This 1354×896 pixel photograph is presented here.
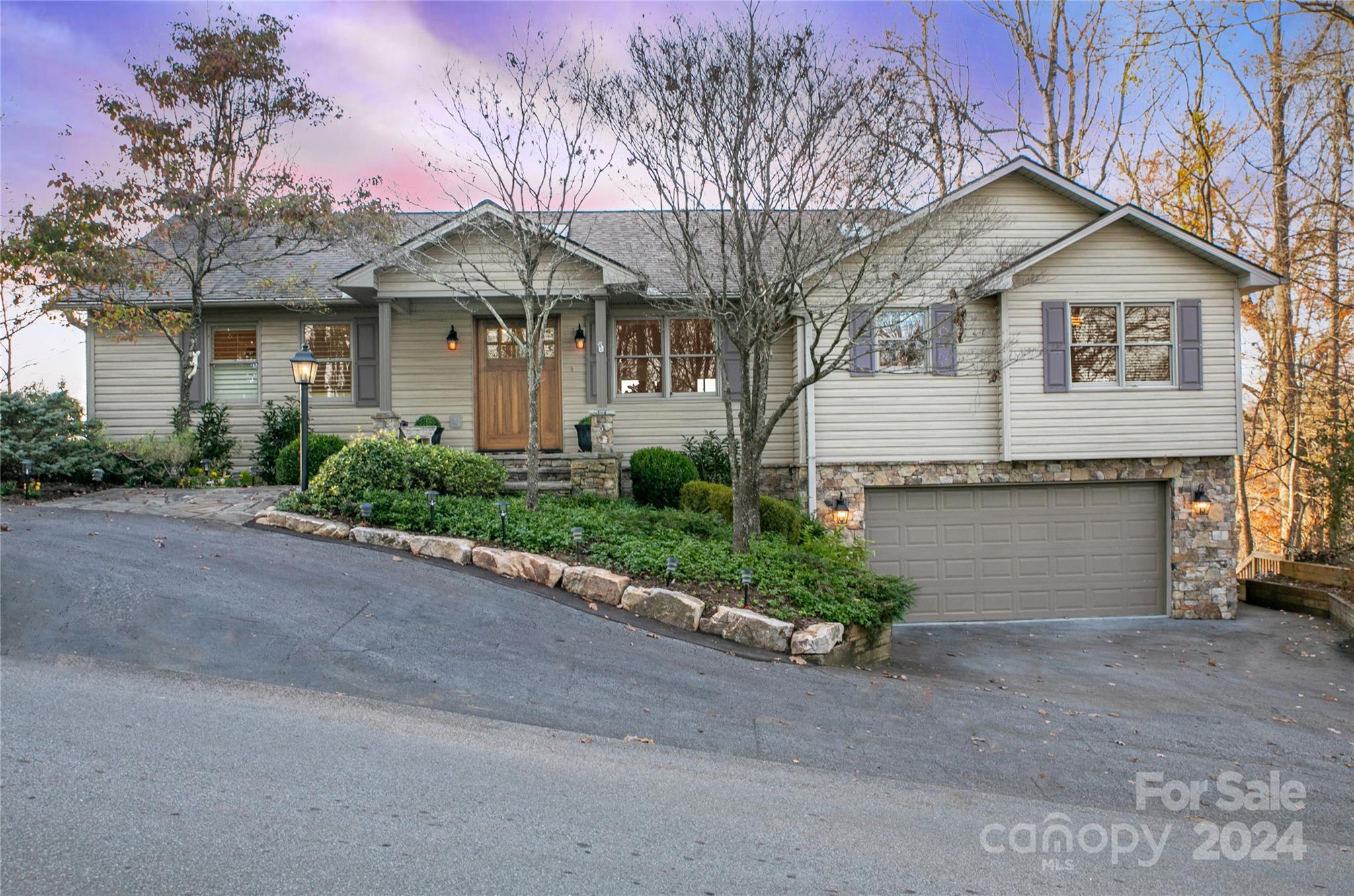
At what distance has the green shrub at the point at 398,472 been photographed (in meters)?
9.98

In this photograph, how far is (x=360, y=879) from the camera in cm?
330

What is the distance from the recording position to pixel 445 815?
3.96 m

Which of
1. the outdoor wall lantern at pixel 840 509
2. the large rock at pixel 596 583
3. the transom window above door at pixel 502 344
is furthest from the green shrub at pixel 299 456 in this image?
the outdoor wall lantern at pixel 840 509

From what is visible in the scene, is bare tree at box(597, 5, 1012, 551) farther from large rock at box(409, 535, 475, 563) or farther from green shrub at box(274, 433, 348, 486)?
green shrub at box(274, 433, 348, 486)

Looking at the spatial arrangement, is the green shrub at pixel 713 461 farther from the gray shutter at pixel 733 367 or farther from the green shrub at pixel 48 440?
the green shrub at pixel 48 440

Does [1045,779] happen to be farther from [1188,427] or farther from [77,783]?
[1188,427]

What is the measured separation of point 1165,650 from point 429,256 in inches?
454

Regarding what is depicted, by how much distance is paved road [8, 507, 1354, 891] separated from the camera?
5.65 metres

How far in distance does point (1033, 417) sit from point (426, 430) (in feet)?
30.0

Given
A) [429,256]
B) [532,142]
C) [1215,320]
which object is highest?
[532,142]

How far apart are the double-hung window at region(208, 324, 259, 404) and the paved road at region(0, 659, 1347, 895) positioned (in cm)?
954

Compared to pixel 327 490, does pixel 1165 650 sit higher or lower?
lower

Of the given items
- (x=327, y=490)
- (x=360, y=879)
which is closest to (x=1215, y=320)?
(x=327, y=490)

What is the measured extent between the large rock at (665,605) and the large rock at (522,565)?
2.64ft
